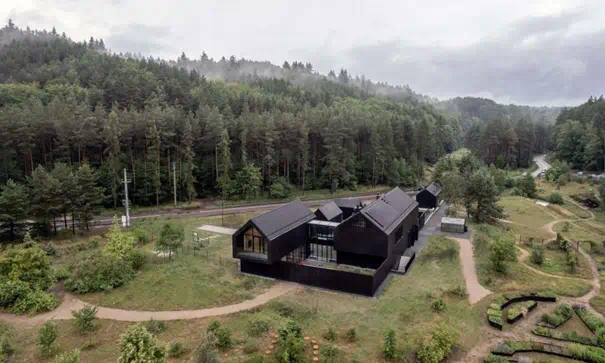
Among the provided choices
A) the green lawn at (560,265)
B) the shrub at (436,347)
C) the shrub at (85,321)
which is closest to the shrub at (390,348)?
the shrub at (436,347)

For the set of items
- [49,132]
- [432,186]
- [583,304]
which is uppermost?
[49,132]

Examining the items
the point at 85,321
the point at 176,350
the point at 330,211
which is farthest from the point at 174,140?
the point at 176,350

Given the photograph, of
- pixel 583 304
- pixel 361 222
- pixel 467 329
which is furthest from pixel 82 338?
pixel 583 304

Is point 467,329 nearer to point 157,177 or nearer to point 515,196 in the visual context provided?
point 157,177

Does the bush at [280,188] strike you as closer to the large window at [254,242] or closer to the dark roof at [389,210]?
the dark roof at [389,210]

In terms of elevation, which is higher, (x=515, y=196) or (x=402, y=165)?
Result: (x=402, y=165)

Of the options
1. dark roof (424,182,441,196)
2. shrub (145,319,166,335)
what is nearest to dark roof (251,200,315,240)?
shrub (145,319,166,335)

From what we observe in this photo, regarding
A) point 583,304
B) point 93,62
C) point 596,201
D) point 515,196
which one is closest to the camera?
point 583,304
